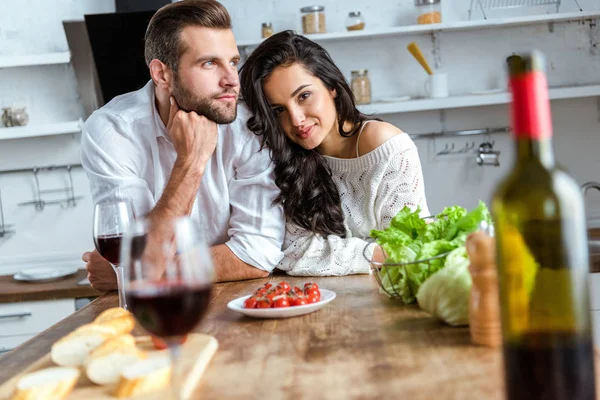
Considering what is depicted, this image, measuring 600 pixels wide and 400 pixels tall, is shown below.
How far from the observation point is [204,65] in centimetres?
213

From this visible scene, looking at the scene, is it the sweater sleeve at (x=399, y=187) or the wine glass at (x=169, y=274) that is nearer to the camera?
the wine glass at (x=169, y=274)

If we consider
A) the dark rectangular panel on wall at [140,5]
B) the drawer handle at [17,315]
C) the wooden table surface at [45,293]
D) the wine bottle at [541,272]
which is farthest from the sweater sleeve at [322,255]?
the dark rectangular panel on wall at [140,5]

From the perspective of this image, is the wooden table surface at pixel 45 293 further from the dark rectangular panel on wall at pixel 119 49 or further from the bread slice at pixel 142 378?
the bread slice at pixel 142 378

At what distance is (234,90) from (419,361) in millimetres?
1336

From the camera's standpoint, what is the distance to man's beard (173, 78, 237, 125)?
82.5 inches

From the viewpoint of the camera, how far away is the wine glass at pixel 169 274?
0.71m

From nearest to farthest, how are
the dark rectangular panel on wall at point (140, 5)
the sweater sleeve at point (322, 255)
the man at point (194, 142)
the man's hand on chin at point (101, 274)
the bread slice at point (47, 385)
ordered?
the bread slice at point (47, 385)
the sweater sleeve at point (322, 255)
the man's hand on chin at point (101, 274)
the man at point (194, 142)
the dark rectangular panel on wall at point (140, 5)

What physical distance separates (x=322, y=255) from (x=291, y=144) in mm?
542

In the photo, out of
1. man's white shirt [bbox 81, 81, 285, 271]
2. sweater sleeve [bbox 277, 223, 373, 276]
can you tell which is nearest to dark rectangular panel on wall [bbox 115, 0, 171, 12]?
man's white shirt [bbox 81, 81, 285, 271]

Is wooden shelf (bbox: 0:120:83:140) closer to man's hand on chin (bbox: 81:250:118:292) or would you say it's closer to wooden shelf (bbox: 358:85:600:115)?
wooden shelf (bbox: 358:85:600:115)

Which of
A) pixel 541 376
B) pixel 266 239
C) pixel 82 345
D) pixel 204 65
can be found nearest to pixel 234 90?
pixel 204 65

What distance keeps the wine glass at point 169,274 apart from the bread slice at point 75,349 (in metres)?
0.28

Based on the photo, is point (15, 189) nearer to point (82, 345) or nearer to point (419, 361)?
point (82, 345)

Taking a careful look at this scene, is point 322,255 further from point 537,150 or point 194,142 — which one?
point 537,150
